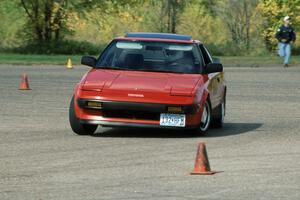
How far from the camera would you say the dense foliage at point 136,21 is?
5700 cm

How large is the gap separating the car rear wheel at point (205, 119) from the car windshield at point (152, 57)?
2.07 ft

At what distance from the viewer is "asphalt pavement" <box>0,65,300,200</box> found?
1009 cm

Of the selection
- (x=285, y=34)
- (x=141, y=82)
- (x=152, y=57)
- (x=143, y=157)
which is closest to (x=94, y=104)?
(x=141, y=82)

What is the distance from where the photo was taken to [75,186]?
407 inches

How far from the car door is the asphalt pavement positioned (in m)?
0.50

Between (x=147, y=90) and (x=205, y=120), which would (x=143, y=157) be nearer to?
(x=147, y=90)

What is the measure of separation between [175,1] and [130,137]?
50214 millimetres

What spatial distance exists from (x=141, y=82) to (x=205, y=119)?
1196 millimetres

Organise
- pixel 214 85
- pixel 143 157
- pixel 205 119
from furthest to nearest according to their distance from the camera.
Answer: pixel 214 85 → pixel 205 119 → pixel 143 157

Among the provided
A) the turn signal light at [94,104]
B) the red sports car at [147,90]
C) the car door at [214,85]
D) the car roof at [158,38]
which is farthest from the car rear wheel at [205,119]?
the turn signal light at [94,104]

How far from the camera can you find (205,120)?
1589cm

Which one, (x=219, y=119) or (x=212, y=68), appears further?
(x=219, y=119)

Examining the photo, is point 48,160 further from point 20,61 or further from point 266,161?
point 20,61

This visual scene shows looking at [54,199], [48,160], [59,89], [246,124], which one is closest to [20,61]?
[59,89]
